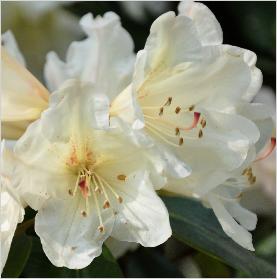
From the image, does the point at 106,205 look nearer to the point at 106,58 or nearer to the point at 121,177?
the point at 121,177

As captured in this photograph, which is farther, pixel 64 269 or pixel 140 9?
pixel 140 9

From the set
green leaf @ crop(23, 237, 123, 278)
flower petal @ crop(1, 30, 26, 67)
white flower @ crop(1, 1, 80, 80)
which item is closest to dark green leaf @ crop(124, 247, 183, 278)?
green leaf @ crop(23, 237, 123, 278)

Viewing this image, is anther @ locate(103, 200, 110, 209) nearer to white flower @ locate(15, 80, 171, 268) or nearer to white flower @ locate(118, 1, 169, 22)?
white flower @ locate(15, 80, 171, 268)

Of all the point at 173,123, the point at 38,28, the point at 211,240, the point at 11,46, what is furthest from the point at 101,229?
the point at 38,28

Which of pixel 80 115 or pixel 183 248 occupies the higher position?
pixel 80 115

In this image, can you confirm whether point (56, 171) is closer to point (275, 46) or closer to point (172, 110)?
point (172, 110)

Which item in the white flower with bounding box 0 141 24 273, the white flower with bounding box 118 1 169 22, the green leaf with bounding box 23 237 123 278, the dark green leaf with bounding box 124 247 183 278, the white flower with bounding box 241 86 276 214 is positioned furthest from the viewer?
the white flower with bounding box 118 1 169 22

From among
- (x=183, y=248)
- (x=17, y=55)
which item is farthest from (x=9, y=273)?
(x=183, y=248)
